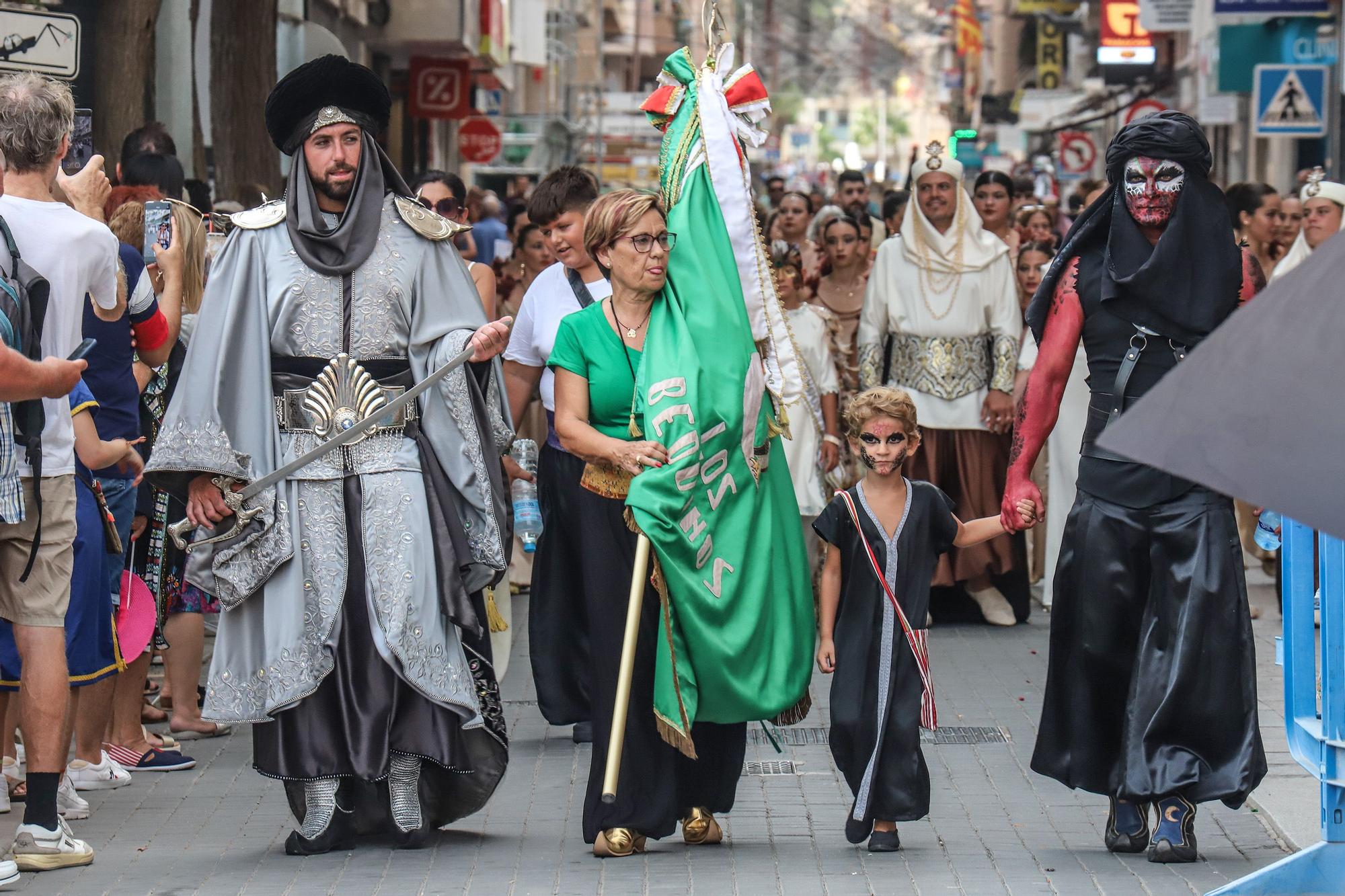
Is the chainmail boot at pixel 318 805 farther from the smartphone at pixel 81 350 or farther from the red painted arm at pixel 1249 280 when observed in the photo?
the red painted arm at pixel 1249 280

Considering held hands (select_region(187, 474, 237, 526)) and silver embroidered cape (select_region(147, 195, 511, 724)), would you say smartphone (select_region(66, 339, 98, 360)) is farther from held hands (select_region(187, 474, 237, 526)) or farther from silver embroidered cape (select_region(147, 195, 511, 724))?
held hands (select_region(187, 474, 237, 526))

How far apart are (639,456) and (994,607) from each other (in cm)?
565

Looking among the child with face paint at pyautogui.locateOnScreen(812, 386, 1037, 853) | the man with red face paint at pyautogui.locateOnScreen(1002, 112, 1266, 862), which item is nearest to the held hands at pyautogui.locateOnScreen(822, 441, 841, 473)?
the child with face paint at pyautogui.locateOnScreen(812, 386, 1037, 853)

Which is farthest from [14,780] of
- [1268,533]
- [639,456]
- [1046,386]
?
[1268,533]

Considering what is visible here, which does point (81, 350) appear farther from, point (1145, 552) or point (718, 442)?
point (1145, 552)

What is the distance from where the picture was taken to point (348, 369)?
20.2 feet

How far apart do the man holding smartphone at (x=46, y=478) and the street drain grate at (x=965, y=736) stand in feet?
10.9

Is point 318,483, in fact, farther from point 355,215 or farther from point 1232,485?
point 1232,485

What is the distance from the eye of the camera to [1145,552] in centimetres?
603

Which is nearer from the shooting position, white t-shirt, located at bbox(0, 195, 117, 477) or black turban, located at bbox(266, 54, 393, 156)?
white t-shirt, located at bbox(0, 195, 117, 477)

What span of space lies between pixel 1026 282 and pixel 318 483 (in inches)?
262

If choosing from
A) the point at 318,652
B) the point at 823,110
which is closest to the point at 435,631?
the point at 318,652

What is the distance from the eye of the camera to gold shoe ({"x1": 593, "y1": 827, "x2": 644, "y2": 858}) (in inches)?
235

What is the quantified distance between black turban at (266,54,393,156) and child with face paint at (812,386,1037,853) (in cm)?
174
